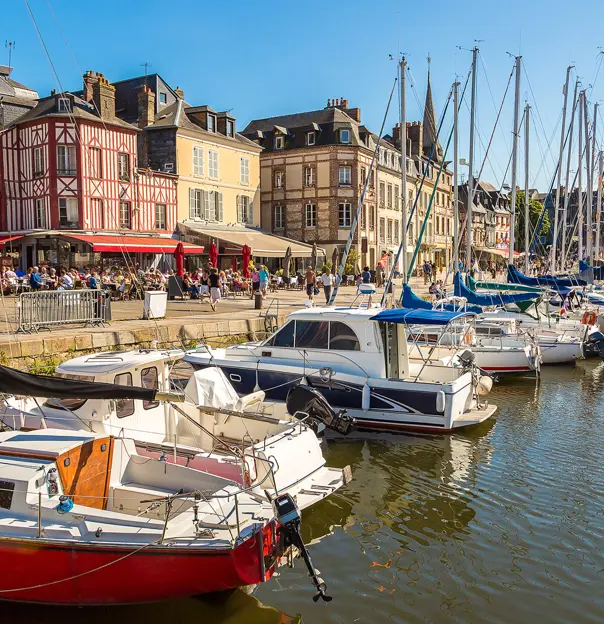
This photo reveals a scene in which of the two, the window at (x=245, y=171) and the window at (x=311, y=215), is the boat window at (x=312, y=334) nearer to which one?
the window at (x=245, y=171)

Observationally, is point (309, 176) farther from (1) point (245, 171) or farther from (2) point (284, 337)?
(2) point (284, 337)

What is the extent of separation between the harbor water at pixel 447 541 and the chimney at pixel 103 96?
2292 centimetres

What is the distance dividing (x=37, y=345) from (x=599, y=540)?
10.5 meters

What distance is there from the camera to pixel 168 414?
28.5 ft

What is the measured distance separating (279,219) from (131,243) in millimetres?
14926

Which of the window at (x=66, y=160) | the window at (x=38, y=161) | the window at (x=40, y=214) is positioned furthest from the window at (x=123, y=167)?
the window at (x=40, y=214)

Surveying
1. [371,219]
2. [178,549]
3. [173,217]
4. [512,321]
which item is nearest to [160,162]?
[173,217]

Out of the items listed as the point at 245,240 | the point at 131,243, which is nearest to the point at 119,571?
the point at 131,243

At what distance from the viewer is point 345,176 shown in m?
39.3

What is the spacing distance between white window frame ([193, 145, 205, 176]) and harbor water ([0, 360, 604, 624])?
81.0 ft

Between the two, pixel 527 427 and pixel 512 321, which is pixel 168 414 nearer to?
pixel 527 427

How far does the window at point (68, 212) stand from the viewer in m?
27.0

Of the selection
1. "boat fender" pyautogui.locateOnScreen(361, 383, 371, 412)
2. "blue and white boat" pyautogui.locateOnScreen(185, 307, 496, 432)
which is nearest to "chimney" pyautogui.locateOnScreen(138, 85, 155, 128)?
"blue and white boat" pyautogui.locateOnScreen(185, 307, 496, 432)

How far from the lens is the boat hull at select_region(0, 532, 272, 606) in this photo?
18.0 feet
